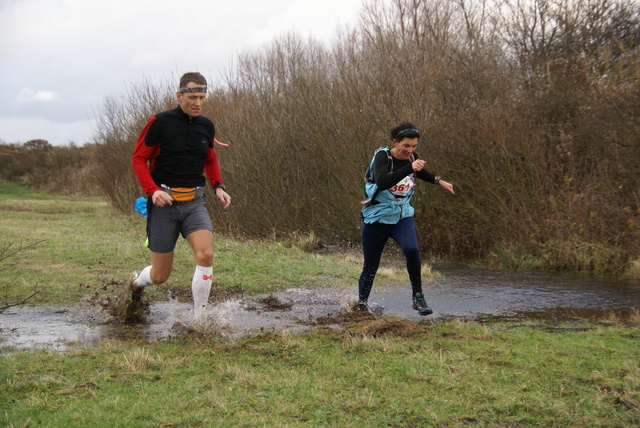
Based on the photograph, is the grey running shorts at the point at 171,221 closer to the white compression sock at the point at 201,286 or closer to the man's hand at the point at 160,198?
the man's hand at the point at 160,198

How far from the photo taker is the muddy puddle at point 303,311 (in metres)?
6.12

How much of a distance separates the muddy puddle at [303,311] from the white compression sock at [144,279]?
0.41 meters

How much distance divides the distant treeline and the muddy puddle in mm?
2913

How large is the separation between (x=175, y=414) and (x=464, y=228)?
40.3 feet

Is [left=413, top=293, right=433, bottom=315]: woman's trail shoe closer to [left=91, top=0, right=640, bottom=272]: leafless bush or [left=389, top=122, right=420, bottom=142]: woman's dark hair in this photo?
[left=389, top=122, right=420, bottom=142]: woman's dark hair

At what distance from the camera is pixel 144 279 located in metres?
6.49

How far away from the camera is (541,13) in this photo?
23.8m

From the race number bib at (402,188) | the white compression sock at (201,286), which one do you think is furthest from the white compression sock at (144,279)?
the race number bib at (402,188)

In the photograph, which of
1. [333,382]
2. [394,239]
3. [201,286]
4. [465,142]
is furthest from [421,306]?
[465,142]

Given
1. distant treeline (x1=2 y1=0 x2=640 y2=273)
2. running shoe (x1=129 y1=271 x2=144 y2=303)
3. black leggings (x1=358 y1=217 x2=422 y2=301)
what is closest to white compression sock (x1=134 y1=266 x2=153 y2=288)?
running shoe (x1=129 y1=271 x2=144 y2=303)

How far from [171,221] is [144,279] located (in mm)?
796

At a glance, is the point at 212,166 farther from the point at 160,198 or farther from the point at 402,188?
the point at 402,188

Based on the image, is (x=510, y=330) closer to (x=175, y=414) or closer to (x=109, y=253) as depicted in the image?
(x=175, y=414)

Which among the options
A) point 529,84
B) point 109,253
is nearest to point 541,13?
point 529,84
